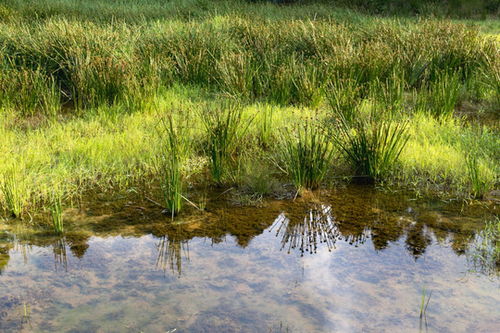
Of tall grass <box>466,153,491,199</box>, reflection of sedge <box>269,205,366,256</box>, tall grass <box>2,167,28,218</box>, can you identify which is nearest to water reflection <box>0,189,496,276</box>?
reflection of sedge <box>269,205,366,256</box>

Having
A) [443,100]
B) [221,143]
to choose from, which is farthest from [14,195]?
[443,100]

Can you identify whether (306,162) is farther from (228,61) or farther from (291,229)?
(228,61)

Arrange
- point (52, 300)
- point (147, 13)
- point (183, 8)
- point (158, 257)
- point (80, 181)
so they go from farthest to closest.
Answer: point (183, 8) < point (147, 13) < point (80, 181) < point (158, 257) < point (52, 300)

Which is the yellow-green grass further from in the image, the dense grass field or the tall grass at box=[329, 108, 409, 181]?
the tall grass at box=[329, 108, 409, 181]

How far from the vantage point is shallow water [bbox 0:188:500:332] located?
299 cm

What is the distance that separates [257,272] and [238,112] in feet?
10.6

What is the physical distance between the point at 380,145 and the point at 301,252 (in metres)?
1.59

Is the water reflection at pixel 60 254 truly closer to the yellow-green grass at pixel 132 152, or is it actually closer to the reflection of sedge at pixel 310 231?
the yellow-green grass at pixel 132 152

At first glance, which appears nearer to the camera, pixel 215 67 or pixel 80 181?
pixel 80 181

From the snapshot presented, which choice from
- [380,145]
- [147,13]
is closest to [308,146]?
[380,145]

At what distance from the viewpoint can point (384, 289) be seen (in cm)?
331

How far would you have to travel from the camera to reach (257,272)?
351 cm

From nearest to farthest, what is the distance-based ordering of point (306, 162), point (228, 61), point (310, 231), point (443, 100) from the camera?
point (310, 231), point (306, 162), point (443, 100), point (228, 61)

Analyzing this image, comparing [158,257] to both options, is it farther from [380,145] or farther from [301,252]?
[380,145]
